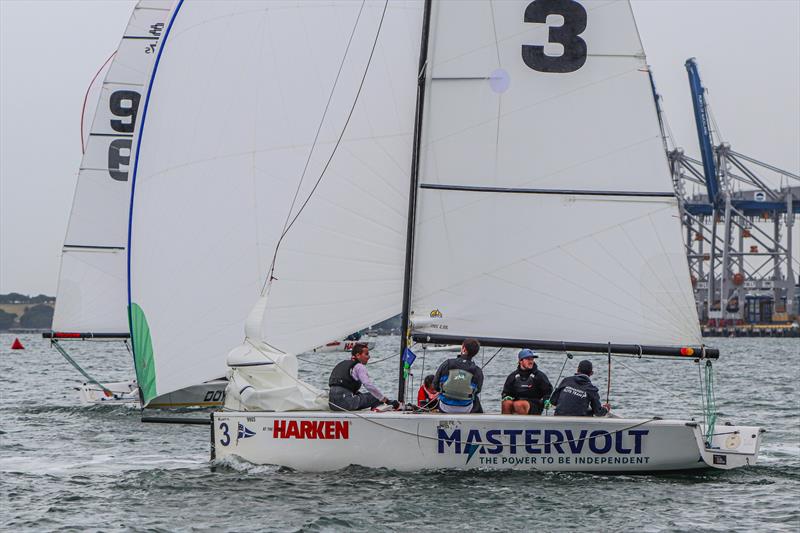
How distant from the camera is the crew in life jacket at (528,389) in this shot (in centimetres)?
1148

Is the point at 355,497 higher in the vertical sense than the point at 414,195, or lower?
lower

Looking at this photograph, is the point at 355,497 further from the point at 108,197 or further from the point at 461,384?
the point at 108,197

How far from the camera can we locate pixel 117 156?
21.7 meters

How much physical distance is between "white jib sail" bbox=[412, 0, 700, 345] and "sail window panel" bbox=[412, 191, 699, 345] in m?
0.01

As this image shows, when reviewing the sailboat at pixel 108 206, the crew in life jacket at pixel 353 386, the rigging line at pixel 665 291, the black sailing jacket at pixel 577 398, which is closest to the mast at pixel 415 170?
the crew in life jacket at pixel 353 386

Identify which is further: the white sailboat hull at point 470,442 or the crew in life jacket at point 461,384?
the crew in life jacket at point 461,384

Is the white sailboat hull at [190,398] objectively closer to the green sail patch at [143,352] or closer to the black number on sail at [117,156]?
the black number on sail at [117,156]

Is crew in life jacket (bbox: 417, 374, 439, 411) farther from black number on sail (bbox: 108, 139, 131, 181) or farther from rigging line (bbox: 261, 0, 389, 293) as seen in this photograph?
black number on sail (bbox: 108, 139, 131, 181)

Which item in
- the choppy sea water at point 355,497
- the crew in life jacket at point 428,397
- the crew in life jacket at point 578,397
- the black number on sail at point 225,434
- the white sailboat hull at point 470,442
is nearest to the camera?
the choppy sea water at point 355,497

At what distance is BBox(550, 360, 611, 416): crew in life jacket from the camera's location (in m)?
11.2

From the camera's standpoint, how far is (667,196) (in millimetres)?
11938

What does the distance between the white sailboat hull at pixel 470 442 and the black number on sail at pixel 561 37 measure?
12.2ft

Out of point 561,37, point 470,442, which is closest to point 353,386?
point 470,442

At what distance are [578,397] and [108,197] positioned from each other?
41.8ft
